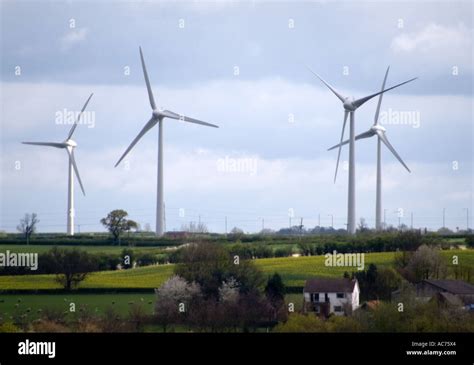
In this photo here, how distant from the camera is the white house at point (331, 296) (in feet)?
114

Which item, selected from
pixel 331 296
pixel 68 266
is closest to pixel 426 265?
pixel 331 296

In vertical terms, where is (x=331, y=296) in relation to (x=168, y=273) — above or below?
below

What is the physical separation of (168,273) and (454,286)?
38.9ft

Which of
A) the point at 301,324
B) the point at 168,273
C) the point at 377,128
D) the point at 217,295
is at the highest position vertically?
the point at 377,128

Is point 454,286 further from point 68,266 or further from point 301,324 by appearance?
point 68,266

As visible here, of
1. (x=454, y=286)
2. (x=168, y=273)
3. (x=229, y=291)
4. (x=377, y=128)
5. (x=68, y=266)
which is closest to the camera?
(x=229, y=291)

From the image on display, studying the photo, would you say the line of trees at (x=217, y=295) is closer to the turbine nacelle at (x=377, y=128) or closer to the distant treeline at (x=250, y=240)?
the distant treeline at (x=250, y=240)

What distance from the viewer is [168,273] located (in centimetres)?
4034

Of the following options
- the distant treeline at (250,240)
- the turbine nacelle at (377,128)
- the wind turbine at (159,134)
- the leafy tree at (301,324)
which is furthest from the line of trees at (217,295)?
the turbine nacelle at (377,128)

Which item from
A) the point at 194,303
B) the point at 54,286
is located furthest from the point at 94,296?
the point at 194,303

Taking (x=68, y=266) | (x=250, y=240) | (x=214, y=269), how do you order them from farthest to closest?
1. (x=250, y=240)
2. (x=68, y=266)
3. (x=214, y=269)

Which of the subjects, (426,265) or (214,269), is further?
(426,265)
